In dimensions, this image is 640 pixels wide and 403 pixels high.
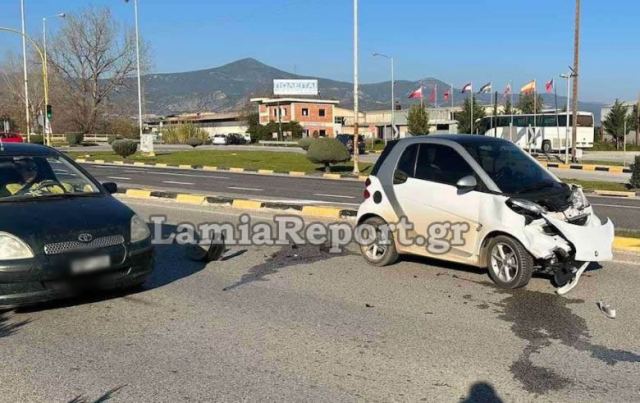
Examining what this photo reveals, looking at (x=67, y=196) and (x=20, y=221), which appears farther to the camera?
(x=67, y=196)

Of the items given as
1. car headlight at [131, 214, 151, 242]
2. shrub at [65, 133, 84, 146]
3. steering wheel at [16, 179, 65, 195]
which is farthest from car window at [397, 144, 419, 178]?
shrub at [65, 133, 84, 146]

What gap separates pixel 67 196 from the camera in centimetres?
637

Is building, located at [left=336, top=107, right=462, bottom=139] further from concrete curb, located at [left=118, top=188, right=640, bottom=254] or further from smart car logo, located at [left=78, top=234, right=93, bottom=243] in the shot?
smart car logo, located at [left=78, top=234, right=93, bottom=243]

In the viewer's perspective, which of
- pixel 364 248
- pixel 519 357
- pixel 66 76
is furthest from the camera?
pixel 66 76

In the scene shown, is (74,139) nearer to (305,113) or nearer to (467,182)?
(305,113)

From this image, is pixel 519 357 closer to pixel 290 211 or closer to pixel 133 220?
pixel 133 220

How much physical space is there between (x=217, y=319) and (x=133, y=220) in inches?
53.2

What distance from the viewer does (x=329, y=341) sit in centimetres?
493

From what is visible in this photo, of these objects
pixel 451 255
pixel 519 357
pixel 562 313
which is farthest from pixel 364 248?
pixel 519 357

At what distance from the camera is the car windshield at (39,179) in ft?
20.8

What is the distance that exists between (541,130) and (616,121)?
46.9 feet

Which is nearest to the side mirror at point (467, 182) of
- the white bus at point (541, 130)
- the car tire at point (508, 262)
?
the car tire at point (508, 262)

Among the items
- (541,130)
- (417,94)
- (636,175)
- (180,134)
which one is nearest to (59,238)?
(636,175)

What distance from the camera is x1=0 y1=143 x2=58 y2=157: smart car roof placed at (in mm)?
6762
